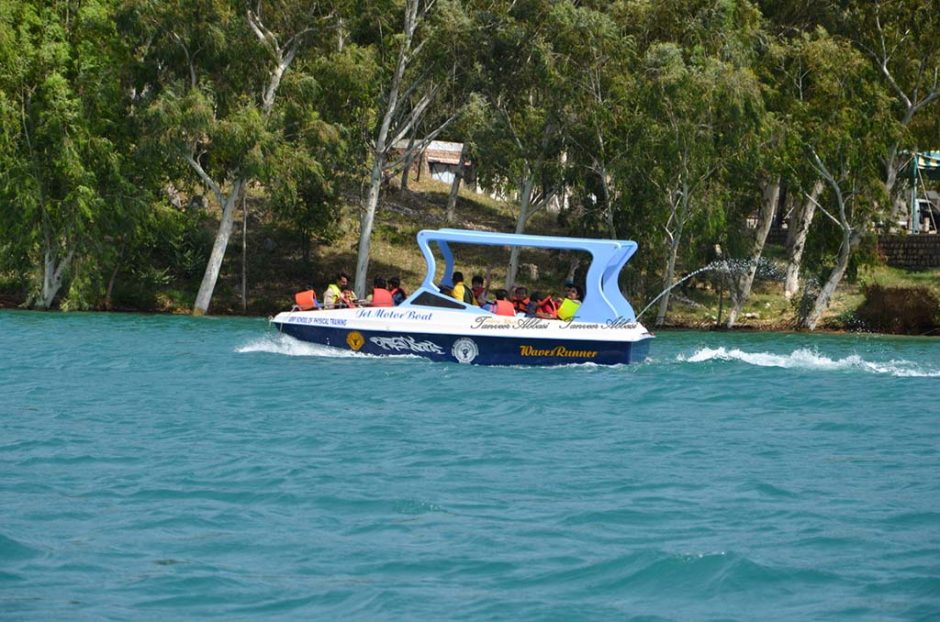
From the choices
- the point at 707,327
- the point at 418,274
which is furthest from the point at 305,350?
the point at 418,274

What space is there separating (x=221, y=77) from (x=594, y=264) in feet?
78.0

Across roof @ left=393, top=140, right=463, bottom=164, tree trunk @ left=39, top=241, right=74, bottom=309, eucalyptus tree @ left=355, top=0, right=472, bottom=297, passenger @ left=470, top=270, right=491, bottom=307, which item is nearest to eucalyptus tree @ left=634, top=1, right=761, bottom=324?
eucalyptus tree @ left=355, top=0, right=472, bottom=297

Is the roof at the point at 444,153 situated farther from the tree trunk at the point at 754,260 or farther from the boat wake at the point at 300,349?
the boat wake at the point at 300,349

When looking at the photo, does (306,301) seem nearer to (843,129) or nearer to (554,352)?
(554,352)

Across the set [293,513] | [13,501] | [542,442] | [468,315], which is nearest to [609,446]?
[542,442]

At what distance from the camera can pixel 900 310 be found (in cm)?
4619

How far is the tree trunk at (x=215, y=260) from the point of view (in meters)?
49.0

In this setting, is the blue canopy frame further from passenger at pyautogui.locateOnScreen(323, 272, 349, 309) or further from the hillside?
the hillside

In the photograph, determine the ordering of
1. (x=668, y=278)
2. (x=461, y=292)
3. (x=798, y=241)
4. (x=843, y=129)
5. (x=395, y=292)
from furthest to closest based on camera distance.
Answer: (x=798, y=241) → (x=668, y=278) → (x=843, y=129) → (x=395, y=292) → (x=461, y=292)

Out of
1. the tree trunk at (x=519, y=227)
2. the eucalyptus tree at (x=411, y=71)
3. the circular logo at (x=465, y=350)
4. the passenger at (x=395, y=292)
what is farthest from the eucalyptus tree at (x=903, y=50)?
the circular logo at (x=465, y=350)

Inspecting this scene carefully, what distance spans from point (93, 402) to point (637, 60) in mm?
30091

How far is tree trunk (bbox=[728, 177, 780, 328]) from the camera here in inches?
1879

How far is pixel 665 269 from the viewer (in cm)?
4953

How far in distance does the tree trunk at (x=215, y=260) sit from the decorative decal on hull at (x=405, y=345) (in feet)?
69.8
